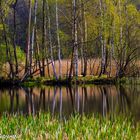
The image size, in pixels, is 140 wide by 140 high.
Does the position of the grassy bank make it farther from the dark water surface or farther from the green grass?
the green grass

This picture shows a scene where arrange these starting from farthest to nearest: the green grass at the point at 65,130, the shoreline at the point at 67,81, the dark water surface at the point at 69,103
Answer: the shoreline at the point at 67,81 < the dark water surface at the point at 69,103 < the green grass at the point at 65,130

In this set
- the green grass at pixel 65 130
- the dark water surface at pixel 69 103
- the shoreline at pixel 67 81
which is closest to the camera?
the green grass at pixel 65 130

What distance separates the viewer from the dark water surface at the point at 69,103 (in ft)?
49.1

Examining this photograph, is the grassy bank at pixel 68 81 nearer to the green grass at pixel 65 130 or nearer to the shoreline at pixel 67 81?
the shoreline at pixel 67 81

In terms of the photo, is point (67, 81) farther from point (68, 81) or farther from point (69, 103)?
point (69, 103)

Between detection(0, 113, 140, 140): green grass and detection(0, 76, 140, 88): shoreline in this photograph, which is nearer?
detection(0, 113, 140, 140): green grass

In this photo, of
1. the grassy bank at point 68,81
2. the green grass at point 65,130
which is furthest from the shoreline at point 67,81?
the green grass at point 65,130

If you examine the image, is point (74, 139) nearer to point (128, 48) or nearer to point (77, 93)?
point (77, 93)

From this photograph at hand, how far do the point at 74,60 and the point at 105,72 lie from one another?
346 cm

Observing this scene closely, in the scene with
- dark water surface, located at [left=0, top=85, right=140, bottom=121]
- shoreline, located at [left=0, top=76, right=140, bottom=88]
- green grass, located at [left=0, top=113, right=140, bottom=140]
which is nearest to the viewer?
green grass, located at [left=0, top=113, right=140, bottom=140]

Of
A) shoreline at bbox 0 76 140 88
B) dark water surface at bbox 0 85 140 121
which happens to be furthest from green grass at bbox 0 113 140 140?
shoreline at bbox 0 76 140 88

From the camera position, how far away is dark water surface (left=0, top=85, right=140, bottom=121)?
49.1 ft

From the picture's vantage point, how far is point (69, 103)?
17875 mm

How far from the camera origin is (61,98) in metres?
20.1
